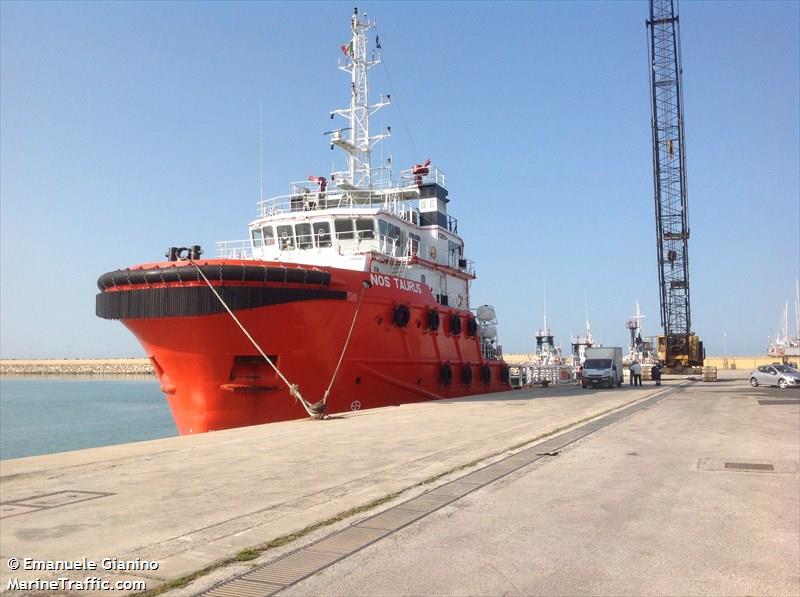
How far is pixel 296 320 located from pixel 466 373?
1160 centimetres

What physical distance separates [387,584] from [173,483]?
4133 millimetres

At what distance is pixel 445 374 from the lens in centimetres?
2336

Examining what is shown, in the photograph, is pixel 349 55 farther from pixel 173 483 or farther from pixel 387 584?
pixel 387 584

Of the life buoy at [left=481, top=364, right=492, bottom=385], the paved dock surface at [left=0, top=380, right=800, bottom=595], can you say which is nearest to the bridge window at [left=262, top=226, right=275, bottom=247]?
the paved dock surface at [left=0, top=380, right=800, bottom=595]

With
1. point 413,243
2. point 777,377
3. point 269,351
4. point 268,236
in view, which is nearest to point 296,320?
point 269,351

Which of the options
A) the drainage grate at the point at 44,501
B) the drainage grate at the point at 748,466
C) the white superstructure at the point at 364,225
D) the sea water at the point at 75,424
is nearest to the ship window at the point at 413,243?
the white superstructure at the point at 364,225

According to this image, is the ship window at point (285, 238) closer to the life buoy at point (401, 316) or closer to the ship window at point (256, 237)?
the ship window at point (256, 237)

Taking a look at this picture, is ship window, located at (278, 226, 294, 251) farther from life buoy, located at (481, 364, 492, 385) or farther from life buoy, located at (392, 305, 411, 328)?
life buoy, located at (481, 364, 492, 385)

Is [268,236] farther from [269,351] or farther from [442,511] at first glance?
[442,511]

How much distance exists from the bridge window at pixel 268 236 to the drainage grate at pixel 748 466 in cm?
1650

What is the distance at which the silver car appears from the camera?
Answer: 2947 centimetres

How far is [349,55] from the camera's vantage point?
27359mm

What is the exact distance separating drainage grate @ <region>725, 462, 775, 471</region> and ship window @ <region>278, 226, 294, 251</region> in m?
15.4

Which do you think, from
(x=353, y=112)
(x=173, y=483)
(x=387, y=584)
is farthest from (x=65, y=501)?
(x=353, y=112)
